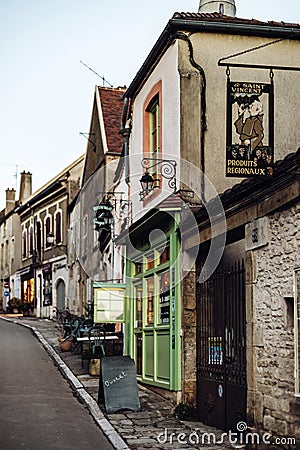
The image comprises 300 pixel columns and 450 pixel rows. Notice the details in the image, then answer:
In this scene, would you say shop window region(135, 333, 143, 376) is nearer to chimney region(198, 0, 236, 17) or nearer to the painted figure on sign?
the painted figure on sign

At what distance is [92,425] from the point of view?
436 inches

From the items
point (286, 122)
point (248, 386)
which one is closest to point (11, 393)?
point (248, 386)

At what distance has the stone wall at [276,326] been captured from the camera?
8.34 meters

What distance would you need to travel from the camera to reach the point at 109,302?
16.6 m

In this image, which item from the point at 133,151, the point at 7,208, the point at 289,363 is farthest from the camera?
the point at 7,208

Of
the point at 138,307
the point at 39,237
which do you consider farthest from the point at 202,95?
the point at 39,237

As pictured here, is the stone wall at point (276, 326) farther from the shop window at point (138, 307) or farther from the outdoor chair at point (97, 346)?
the outdoor chair at point (97, 346)

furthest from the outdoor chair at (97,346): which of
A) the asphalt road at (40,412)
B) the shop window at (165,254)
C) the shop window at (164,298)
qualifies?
the shop window at (165,254)

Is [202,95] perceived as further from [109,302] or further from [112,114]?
[112,114]

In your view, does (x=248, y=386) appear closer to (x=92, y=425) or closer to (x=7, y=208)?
(x=92, y=425)

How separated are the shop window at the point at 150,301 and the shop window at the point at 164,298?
2.12ft

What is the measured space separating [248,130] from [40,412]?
5485mm

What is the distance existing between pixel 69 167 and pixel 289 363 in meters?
30.2

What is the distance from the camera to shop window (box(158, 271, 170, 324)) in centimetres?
1334
